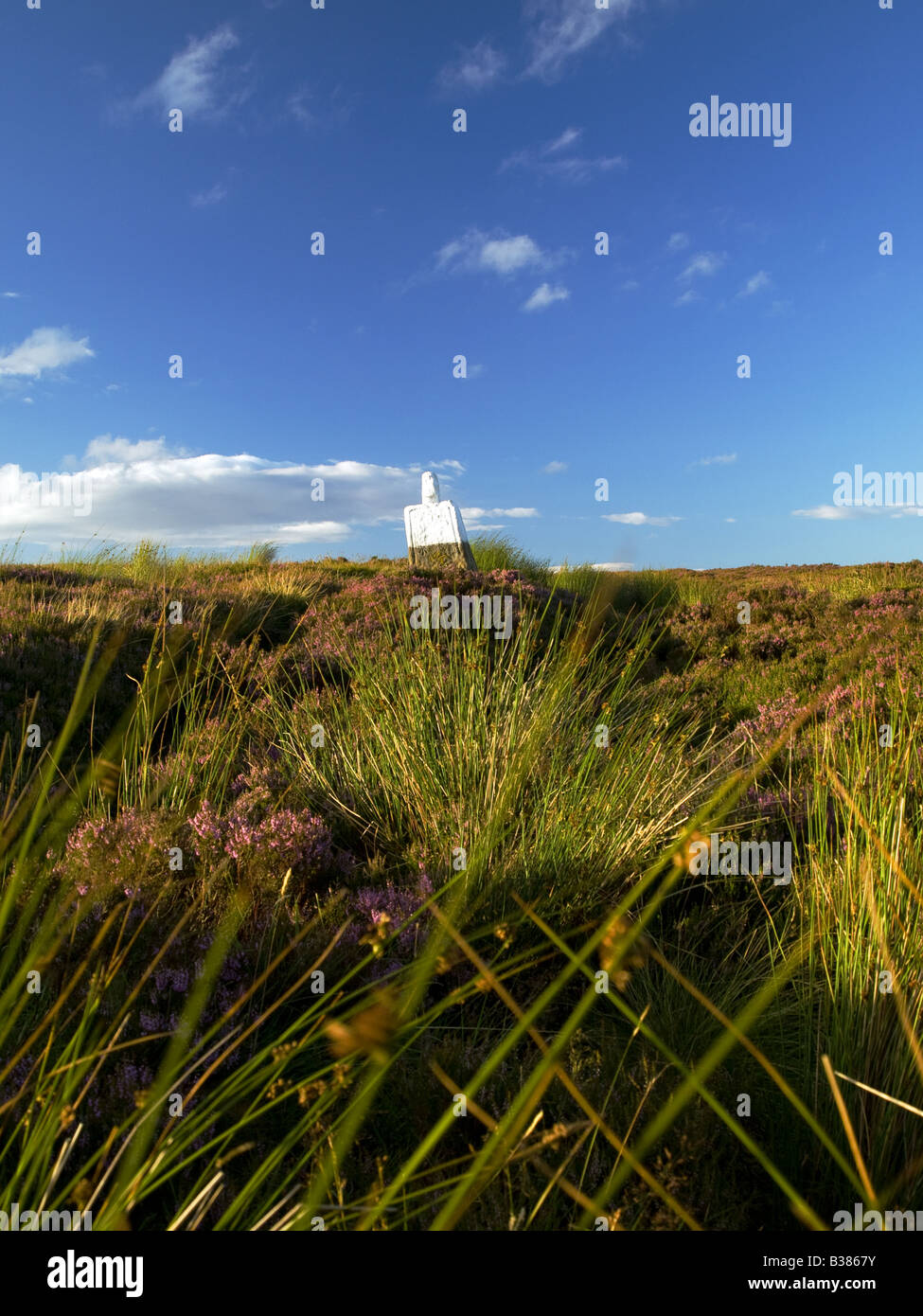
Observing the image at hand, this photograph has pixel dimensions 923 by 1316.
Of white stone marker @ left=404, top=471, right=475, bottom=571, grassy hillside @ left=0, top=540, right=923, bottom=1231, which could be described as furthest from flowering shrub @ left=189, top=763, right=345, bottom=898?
white stone marker @ left=404, top=471, right=475, bottom=571

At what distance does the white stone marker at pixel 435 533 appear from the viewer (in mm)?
15516

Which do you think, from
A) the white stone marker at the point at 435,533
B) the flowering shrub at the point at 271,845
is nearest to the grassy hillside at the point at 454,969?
the flowering shrub at the point at 271,845

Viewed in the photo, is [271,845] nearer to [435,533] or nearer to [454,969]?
[454,969]

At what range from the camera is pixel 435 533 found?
1593 centimetres

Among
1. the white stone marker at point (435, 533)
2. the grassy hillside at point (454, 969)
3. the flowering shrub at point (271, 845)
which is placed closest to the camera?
the grassy hillside at point (454, 969)

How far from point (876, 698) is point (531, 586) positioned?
6.34m

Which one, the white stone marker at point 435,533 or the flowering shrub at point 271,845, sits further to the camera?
the white stone marker at point 435,533

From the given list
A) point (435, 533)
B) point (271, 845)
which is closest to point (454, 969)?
point (271, 845)

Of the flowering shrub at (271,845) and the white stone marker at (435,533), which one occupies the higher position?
the white stone marker at (435,533)

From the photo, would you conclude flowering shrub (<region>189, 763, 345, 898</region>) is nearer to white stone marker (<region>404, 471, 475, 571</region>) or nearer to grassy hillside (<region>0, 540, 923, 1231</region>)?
grassy hillside (<region>0, 540, 923, 1231</region>)

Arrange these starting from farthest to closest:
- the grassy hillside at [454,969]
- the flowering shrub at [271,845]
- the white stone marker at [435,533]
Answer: the white stone marker at [435,533]
the flowering shrub at [271,845]
the grassy hillside at [454,969]

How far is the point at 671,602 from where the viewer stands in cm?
1395

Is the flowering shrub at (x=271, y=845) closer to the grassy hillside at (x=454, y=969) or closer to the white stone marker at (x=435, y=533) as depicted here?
the grassy hillside at (x=454, y=969)
